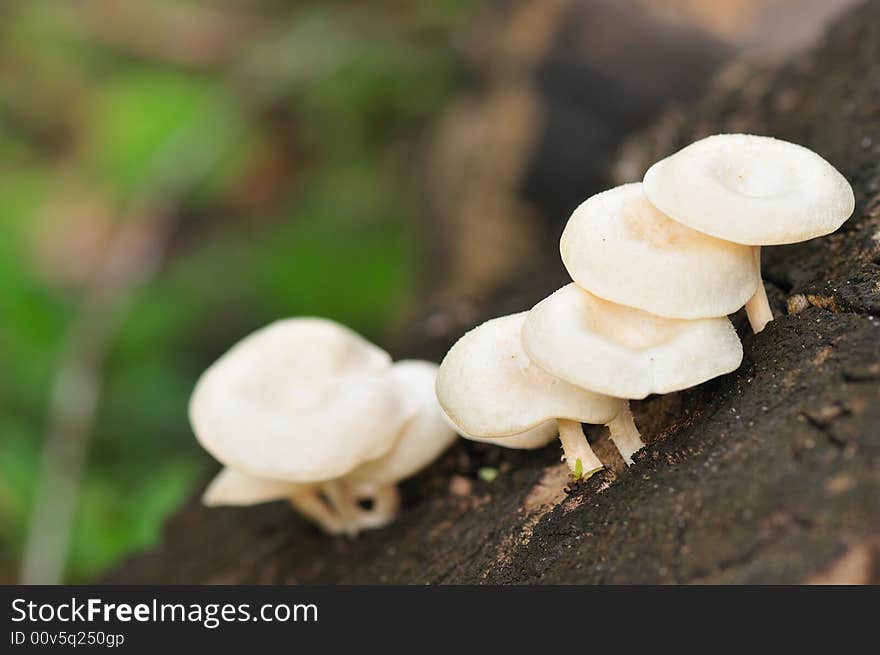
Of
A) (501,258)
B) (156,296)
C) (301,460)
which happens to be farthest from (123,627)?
(156,296)

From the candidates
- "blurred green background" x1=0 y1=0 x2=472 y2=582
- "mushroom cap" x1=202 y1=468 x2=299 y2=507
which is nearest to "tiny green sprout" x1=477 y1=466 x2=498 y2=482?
"mushroom cap" x1=202 y1=468 x2=299 y2=507

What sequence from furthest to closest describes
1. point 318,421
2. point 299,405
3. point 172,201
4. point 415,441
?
point 172,201
point 415,441
point 299,405
point 318,421

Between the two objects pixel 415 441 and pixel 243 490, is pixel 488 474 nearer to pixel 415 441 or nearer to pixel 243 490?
pixel 415 441

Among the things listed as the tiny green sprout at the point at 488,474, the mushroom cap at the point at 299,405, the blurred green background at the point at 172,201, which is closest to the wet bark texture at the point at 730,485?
the tiny green sprout at the point at 488,474

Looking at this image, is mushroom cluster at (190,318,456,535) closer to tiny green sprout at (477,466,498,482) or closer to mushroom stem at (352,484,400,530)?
mushroom stem at (352,484,400,530)

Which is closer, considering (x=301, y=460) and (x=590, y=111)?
(x=301, y=460)

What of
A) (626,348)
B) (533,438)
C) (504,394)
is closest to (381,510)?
(533,438)

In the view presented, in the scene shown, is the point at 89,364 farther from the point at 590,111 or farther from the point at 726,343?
the point at 726,343
